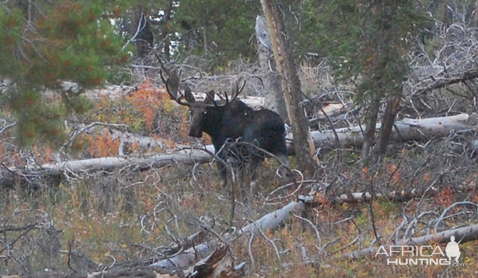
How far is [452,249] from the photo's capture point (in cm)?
867

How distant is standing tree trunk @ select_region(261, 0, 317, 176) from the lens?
12844mm

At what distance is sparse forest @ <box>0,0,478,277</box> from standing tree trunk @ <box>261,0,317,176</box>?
0.07ft

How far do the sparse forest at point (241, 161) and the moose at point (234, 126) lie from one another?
55mm

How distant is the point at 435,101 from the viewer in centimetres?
1491

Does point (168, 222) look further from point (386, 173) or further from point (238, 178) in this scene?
point (386, 173)

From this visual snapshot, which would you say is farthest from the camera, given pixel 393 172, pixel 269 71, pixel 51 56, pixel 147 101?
pixel 147 101

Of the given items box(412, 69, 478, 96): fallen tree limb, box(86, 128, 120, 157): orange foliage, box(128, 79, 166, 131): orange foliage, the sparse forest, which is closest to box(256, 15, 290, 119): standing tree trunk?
the sparse forest

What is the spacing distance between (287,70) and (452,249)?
194 inches

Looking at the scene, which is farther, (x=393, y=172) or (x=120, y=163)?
(x=120, y=163)

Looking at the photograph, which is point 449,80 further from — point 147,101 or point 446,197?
point 147,101

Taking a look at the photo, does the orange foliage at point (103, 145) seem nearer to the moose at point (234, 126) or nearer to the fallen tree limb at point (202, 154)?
the fallen tree limb at point (202, 154)

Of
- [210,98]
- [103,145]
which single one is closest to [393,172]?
[210,98]

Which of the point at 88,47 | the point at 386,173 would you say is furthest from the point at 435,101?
the point at 88,47

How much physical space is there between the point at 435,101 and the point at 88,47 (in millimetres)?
9296
